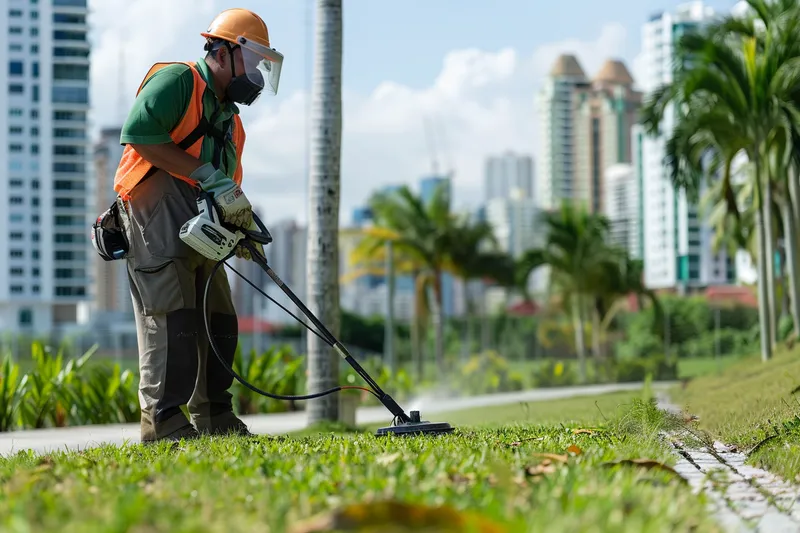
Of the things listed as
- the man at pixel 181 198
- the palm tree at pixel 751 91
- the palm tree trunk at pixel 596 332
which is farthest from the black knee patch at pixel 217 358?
the palm tree trunk at pixel 596 332

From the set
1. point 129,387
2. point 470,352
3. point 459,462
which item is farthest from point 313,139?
point 470,352

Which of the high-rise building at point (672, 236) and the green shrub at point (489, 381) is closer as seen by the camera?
the green shrub at point (489, 381)

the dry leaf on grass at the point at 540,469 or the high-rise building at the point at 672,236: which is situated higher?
the high-rise building at the point at 672,236

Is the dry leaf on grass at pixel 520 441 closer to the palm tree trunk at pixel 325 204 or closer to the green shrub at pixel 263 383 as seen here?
the palm tree trunk at pixel 325 204

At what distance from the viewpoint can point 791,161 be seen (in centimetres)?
2011

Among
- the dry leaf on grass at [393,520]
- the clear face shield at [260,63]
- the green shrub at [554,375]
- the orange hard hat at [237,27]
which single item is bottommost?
the green shrub at [554,375]

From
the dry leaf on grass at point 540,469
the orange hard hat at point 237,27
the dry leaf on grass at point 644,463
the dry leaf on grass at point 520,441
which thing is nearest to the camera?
the dry leaf on grass at point 540,469

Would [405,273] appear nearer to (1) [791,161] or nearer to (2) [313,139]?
(1) [791,161]

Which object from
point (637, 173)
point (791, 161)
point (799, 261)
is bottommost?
point (799, 261)

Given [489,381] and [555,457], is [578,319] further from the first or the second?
[555,457]

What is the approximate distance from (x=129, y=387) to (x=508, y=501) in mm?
9564

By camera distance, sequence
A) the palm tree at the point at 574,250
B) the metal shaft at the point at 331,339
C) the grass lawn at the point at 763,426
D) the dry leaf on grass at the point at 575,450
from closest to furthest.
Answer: the dry leaf on grass at the point at 575,450
the grass lawn at the point at 763,426
the metal shaft at the point at 331,339
the palm tree at the point at 574,250

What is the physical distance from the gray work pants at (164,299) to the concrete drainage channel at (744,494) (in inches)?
99.2

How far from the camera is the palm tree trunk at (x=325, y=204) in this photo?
1050 centimetres
